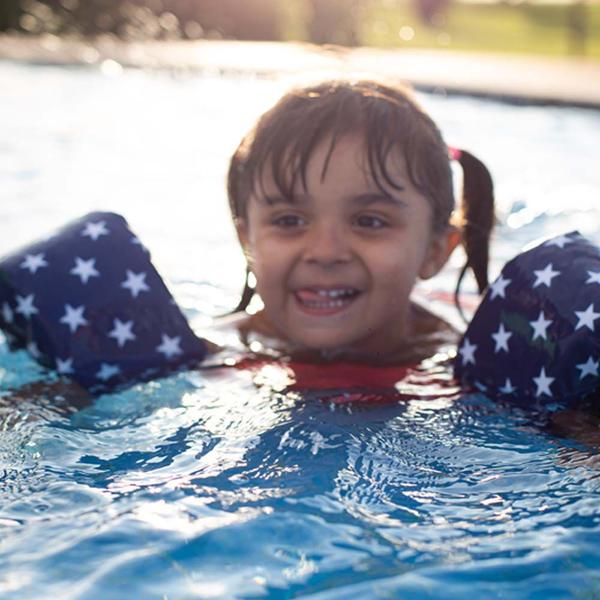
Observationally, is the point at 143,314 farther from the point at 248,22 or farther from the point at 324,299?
the point at 248,22

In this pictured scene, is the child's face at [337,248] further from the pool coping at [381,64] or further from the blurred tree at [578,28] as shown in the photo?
the blurred tree at [578,28]

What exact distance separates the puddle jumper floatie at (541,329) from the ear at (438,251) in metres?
0.28

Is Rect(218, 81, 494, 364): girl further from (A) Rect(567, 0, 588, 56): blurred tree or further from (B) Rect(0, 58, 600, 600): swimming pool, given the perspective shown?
(A) Rect(567, 0, 588, 56): blurred tree

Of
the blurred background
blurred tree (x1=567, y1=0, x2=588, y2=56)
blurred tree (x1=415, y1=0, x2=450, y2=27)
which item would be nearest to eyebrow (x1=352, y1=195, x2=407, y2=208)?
the blurred background

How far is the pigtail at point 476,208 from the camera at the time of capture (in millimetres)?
3410

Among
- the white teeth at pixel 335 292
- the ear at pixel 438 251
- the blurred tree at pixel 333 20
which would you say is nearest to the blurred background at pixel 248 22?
the blurred tree at pixel 333 20

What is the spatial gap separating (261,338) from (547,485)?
4.78 feet

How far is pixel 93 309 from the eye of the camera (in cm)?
316

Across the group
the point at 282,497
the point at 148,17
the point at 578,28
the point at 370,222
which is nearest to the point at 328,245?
the point at 370,222

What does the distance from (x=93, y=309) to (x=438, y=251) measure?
1082mm

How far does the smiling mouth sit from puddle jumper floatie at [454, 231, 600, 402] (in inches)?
14.7

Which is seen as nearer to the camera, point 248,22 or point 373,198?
point 373,198

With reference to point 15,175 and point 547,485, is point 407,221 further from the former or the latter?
point 15,175

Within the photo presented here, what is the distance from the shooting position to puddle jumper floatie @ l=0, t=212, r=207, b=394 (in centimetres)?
314
